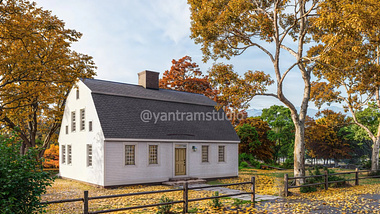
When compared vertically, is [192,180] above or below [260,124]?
below

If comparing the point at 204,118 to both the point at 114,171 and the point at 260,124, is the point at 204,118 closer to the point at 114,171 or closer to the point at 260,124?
the point at 114,171

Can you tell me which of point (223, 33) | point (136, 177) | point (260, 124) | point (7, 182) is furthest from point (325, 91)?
point (7, 182)

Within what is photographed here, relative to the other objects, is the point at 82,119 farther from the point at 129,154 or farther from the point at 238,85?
the point at 238,85

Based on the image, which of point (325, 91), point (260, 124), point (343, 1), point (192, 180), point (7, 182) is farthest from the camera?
point (260, 124)

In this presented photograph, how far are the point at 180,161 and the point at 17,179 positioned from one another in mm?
16000

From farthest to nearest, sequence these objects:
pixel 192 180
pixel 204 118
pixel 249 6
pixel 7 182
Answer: pixel 204 118
pixel 192 180
pixel 249 6
pixel 7 182

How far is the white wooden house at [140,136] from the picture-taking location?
19812 mm

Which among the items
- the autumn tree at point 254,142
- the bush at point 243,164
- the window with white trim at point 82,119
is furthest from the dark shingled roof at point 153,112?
the bush at point 243,164

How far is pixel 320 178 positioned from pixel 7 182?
17023mm

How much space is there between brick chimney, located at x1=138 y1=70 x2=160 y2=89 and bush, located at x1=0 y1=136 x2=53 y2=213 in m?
18.8

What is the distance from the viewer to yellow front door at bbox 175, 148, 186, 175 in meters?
22.4

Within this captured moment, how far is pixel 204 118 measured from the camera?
2653 centimetres

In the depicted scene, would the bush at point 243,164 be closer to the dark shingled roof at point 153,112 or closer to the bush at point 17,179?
the dark shingled roof at point 153,112

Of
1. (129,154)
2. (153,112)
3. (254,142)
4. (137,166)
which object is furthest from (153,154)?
(254,142)
